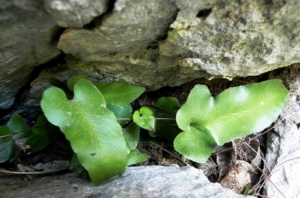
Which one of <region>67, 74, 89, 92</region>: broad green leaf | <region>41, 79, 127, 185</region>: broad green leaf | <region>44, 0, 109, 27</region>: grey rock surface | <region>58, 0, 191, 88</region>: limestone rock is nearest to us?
<region>44, 0, 109, 27</region>: grey rock surface

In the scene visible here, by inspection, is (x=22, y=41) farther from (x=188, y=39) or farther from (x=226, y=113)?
(x=226, y=113)

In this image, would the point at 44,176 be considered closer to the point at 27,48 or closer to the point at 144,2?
the point at 27,48

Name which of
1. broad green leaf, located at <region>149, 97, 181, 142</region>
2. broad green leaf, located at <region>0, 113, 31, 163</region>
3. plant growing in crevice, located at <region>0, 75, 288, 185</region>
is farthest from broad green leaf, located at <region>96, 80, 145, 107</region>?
broad green leaf, located at <region>0, 113, 31, 163</region>

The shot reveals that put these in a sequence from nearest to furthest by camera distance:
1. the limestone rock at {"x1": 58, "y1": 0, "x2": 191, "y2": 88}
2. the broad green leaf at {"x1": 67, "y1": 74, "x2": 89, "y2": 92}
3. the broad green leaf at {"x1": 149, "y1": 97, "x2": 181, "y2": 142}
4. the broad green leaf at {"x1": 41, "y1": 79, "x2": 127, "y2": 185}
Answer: the limestone rock at {"x1": 58, "y1": 0, "x2": 191, "y2": 88}, the broad green leaf at {"x1": 41, "y1": 79, "x2": 127, "y2": 185}, the broad green leaf at {"x1": 67, "y1": 74, "x2": 89, "y2": 92}, the broad green leaf at {"x1": 149, "y1": 97, "x2": 181, "y2": 142}

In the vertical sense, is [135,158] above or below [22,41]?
below

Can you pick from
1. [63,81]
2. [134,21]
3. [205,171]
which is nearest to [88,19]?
[134,21]

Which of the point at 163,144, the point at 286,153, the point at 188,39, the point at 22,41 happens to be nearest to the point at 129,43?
the point at 188,39

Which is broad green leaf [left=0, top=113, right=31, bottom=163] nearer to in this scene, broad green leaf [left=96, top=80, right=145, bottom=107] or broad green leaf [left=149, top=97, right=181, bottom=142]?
broad green leaf [left=96, top=80, right=145, bottom=107]
